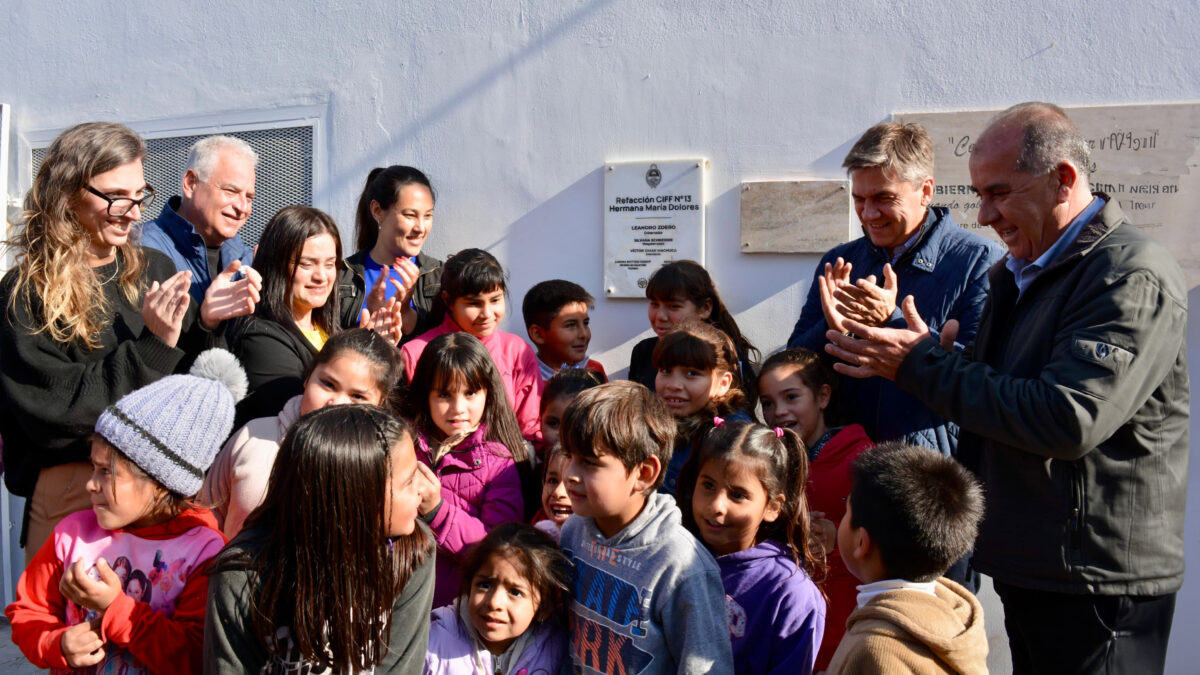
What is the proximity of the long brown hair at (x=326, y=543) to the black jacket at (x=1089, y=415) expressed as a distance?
1362mm

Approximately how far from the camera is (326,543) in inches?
74.9

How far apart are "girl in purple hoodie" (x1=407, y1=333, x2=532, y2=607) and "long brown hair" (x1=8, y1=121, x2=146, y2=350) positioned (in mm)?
979

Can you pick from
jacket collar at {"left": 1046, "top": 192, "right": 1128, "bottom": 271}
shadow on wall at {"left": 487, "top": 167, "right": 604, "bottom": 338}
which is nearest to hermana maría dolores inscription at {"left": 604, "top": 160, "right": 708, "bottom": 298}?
shadow on wall at {"left": 487, "top": 167, "right": 604, "bottom": 338}

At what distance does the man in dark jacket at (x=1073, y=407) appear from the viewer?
83.4 inches

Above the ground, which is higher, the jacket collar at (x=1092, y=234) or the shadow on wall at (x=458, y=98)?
the shadow on wall at (x=458, y=98)

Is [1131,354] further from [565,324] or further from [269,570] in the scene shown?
[565,324]

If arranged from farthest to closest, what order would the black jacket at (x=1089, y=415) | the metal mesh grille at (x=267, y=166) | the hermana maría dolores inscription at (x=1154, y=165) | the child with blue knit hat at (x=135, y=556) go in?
the metal mesh grille at (x=267, y=166) → the hermana maría dolores inscription at (x=1154, y=165) → the black jacket at (x=1089, y=415) → the child with blue knit hat at (x=135, y=556)

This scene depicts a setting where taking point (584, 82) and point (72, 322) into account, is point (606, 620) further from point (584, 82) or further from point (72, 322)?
point (584, 82)

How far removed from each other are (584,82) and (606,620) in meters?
2.60

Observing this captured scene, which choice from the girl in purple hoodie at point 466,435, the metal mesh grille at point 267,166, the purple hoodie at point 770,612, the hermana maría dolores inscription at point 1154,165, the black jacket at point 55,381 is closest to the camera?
the purple hoodie at point 770,612

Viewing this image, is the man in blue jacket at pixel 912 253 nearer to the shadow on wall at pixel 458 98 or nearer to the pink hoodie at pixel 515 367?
the pink hoodie at pixel 515 367

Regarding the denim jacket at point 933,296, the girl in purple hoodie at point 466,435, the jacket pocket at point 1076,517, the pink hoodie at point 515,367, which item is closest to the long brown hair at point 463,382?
the girl in purple hoodie at point 466,435

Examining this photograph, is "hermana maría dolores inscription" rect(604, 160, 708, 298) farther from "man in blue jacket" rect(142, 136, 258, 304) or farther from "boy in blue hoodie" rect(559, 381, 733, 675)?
"boy in blue hoodie" rect(559, 381, 733, 675)

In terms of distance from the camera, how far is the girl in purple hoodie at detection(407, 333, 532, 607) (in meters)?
2.88
